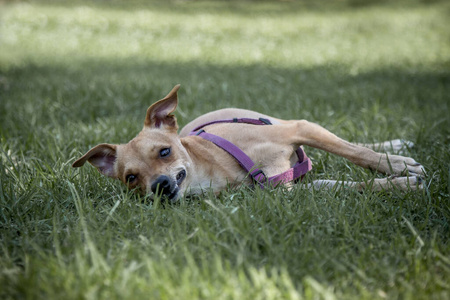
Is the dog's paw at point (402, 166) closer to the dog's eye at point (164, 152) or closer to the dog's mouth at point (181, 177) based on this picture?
the dog's mouth at point (181, 177)

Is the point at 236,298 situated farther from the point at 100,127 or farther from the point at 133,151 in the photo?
the point at 100,127

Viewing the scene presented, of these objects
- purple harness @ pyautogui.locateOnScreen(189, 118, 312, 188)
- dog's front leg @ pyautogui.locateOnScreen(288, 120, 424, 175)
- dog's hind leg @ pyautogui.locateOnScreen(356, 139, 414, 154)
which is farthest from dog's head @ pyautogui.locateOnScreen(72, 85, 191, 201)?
dog's hind leg @ pyautogui.locateOnScreen(356, 139, 414, 154)

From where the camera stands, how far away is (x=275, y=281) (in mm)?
2035

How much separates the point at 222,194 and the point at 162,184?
0.45m

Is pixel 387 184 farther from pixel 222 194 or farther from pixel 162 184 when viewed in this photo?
pixel 162 184

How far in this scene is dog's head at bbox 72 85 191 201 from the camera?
321cm

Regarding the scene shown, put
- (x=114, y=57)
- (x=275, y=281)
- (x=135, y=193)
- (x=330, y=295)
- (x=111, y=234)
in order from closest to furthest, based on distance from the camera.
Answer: (x=330, y=295)
(x=275, y=281)
(x=111, y=234)
(x=135, y=193)
(x=114, y=57)

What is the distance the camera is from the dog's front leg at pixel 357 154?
3418 mm

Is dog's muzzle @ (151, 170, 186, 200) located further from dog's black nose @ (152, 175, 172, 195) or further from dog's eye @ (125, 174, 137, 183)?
dog's eye @ (125, 174, 137, 183)

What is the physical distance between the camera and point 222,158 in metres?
3.50

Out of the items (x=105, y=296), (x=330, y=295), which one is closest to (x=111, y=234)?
(x=105, y=296)

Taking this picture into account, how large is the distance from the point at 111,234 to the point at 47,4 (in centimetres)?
2014

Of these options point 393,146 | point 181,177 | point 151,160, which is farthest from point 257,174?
point 393,146

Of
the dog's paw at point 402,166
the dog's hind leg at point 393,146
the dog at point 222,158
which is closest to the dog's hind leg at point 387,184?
Answer: the dog at point 222,158
